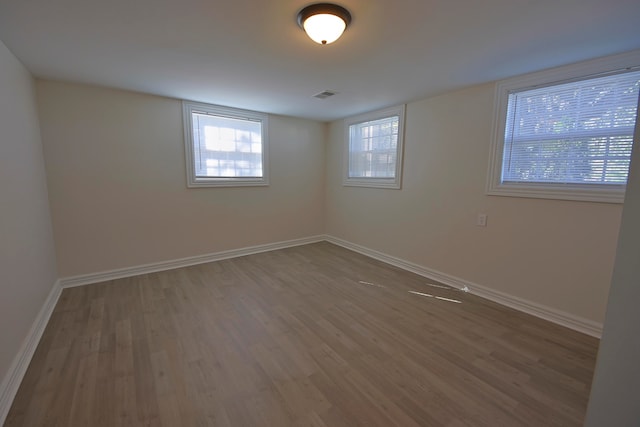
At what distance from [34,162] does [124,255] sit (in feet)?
4.44

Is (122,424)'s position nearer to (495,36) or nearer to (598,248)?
(495,36)

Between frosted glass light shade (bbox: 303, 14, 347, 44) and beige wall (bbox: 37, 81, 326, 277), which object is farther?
beige wall (bbox: 37, 81, 326, 277)

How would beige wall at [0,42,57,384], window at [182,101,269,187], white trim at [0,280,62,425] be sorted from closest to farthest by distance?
1. white trim at [0,280,62,425]
2. beige wall at [0,42,57,384]
3. window at [182,101,269,187]

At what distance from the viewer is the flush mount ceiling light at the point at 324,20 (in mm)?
1553

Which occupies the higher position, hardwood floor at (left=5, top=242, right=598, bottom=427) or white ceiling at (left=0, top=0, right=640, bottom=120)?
white ceiling at (left=0, top=0, right=640, bottom=120)

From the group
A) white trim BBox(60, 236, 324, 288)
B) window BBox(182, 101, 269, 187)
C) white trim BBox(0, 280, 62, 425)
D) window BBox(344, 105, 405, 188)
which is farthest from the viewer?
window BBox(344, 105, 405, 188)

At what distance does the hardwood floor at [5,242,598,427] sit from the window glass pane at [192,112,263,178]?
6.00 ft

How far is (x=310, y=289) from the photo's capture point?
10.0 feet

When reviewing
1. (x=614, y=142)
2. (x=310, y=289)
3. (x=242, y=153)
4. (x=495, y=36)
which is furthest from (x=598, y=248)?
(x=242, y=153)

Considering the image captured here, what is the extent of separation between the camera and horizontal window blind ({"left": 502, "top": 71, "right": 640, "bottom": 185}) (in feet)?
6.73

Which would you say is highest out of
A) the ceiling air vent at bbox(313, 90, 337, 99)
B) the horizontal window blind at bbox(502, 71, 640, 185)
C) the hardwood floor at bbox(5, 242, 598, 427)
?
the ceiling air vent at bbox(313, 90, 337, 99)

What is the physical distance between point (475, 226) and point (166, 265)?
4.04 m

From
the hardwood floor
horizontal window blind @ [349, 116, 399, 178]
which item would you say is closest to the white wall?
the hardwood floor

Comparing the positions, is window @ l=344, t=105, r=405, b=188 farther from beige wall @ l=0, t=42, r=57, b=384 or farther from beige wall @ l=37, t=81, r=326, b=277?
beige wall @ l=0, t=42, r=57, b=384
